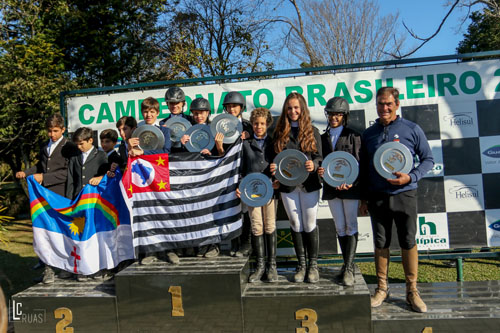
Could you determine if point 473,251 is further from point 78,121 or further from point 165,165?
point 78,121

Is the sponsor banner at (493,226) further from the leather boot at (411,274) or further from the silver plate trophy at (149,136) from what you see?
the silver plate trophy at (149,136)

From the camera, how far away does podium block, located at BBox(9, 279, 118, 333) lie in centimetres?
356

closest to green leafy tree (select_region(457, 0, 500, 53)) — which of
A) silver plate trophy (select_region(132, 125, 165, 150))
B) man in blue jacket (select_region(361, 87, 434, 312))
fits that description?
man in blue jacket (select_region(361, 87, 434, 312))

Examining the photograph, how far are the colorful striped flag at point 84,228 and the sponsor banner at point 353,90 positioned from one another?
1.50 metres

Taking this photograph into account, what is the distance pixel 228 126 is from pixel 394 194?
187 cm

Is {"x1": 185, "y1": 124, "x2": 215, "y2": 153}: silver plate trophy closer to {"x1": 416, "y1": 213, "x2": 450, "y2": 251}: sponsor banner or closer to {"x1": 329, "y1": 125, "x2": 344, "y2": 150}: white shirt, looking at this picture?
{"x1": 329, "y1": 125, "x2": 344, "y2": 150}: white shirt

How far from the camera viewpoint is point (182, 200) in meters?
4.14

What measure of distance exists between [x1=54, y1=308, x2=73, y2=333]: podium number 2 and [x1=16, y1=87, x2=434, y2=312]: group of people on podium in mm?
539

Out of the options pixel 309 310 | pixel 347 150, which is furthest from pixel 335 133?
pixel 309 310

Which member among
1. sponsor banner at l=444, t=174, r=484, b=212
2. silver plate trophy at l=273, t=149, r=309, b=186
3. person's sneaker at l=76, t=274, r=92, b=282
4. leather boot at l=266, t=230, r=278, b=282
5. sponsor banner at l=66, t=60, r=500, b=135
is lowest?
person's sneaker at l=76, t=274, r=92, b=282

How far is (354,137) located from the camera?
3.62m

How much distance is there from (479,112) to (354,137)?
2079 millimetres

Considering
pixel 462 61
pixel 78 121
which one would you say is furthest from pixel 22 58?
pixel 462 61

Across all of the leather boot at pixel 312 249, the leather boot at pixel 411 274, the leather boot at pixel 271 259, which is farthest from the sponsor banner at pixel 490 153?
the leather boot at pixel 271 259
